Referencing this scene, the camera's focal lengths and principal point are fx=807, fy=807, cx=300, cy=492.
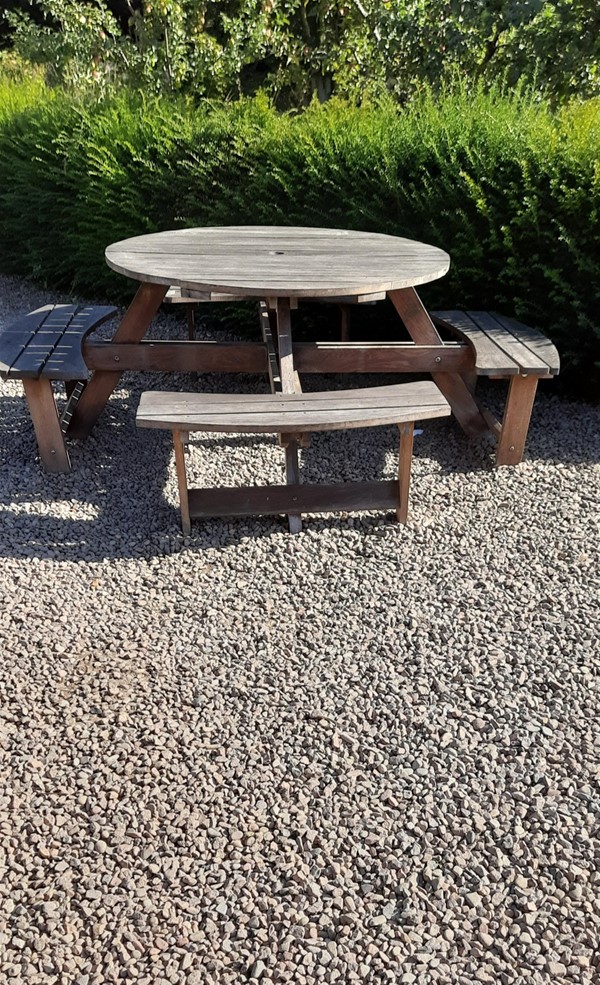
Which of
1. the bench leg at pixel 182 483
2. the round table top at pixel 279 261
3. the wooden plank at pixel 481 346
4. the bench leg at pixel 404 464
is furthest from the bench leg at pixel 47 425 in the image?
the wooden plank at pixel 481 346

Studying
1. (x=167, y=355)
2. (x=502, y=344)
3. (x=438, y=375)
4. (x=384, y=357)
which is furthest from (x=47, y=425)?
(x=502, y=344)

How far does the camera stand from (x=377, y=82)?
788 cm

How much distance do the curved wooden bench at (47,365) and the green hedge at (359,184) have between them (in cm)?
179

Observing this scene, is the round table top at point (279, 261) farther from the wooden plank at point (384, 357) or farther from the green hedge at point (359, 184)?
the green hedge at point (359, 184)

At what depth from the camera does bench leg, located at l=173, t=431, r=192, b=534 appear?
308cm

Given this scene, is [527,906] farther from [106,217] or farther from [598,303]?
[106,217]

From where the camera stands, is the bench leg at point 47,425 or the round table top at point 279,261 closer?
the round table top at point 279,261

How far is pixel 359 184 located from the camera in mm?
4836

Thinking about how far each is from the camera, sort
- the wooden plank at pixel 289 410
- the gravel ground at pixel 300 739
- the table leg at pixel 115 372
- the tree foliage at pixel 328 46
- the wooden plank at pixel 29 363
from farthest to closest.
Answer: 1. the tree foliage at pixel 328 46
2. the table leg at pixel 115 372
3. the wooden plank at pixel 29 363
4. the wooden plank at pixel 289 410
5. the gravel ground at pixel 300 739

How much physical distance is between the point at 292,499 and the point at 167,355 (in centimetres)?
102

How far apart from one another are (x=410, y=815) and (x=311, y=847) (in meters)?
0.27

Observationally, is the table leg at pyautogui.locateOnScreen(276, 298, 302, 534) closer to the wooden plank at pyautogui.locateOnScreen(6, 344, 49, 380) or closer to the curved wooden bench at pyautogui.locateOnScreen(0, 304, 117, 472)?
the curved wooden bench at pyautogui.locateOnScreen(0, 304, 117, 472)

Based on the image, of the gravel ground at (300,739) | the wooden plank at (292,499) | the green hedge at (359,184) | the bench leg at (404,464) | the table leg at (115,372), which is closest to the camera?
the gravel ground at (300,739)

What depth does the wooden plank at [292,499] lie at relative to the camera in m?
3.29
